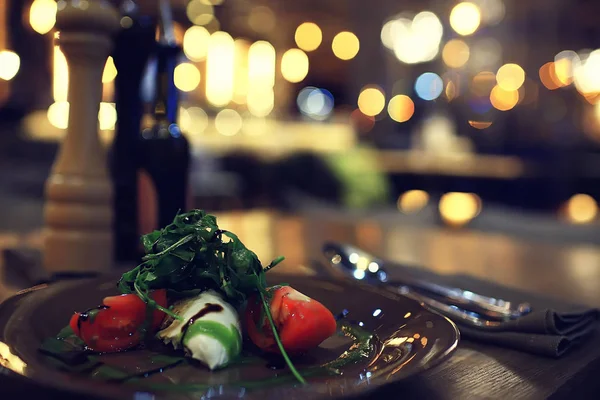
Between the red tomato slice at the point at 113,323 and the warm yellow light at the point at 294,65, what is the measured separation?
1352 centimetres

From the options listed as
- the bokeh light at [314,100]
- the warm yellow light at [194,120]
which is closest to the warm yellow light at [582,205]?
the warm yellow light at [194,120]

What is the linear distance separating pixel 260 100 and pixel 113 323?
12442 millimetres

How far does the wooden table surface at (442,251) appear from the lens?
1286 millimetres

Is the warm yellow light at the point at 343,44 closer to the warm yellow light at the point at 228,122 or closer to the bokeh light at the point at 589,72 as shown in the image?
the warm yellow light at the point at 228,122

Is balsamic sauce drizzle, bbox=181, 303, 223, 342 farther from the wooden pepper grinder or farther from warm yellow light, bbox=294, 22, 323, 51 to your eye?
warm yellow light, bbox=294, 22, 323, 51

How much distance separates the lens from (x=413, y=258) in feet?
5.00

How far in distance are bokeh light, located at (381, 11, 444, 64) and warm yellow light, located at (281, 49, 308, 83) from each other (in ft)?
15.6

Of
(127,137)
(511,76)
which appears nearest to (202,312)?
(127,137)

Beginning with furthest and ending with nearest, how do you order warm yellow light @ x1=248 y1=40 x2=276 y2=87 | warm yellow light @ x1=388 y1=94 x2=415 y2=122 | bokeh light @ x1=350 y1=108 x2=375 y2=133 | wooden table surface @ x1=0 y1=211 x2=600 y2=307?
warm yellow light @ x1=248 y1=40 x2=276 y2=87, bokeh light @ x1=350 y1=108 x2=375 y2=133, warm yellow light @ x1=388 y1=94 x2=415 y2=122, wooden table surface @ x1=0 y1=211 x2=600 y2=307

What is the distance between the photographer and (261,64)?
40.9 feet

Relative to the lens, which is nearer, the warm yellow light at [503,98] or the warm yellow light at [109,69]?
the warm yellow light at [109,69]

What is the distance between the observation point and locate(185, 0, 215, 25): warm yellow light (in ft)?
31.8

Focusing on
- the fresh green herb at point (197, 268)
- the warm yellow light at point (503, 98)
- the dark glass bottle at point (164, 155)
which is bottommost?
the fresh green herb at point (197, 268)

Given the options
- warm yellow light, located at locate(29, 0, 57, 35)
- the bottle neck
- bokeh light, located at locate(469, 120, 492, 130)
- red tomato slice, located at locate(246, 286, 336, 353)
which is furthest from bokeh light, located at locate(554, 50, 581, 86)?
red tomato slice, located at locate(246, 286, 336, 353)
